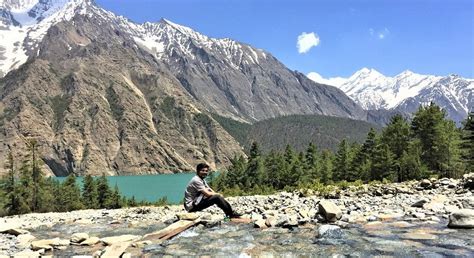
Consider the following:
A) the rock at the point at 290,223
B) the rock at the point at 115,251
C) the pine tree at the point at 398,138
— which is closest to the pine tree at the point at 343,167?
the pine tree at the point at 398,138

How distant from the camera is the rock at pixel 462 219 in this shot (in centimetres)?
1511

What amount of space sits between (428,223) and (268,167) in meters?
84.6

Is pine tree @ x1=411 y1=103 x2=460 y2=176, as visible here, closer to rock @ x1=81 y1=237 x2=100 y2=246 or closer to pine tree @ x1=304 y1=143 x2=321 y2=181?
pine tree @ x1=304 y1=143 x2=321 y2=181

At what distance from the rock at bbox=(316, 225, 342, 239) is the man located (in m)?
4.35

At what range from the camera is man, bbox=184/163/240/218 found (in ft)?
58.1

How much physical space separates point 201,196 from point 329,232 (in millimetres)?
5570

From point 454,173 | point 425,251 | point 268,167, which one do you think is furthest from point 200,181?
point 268,167

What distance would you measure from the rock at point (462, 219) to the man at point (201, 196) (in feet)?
27.7

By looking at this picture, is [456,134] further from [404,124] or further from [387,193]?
[387,193]

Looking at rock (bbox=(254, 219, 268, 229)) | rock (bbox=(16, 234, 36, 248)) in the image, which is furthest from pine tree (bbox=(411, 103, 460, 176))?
rock (bbox=(16, 234, 36, 248))

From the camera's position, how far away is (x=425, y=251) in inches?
493

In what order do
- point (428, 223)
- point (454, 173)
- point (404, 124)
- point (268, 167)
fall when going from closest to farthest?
1. point (428, 223)
2. point (454, 173)
3. point (404, 124)
4. point (268, 167)

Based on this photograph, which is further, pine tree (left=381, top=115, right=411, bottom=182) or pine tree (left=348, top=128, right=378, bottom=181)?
pine tree (left=348, top=128, right=378, bottom=181)

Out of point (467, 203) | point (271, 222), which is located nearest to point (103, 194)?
point (271, 222)
